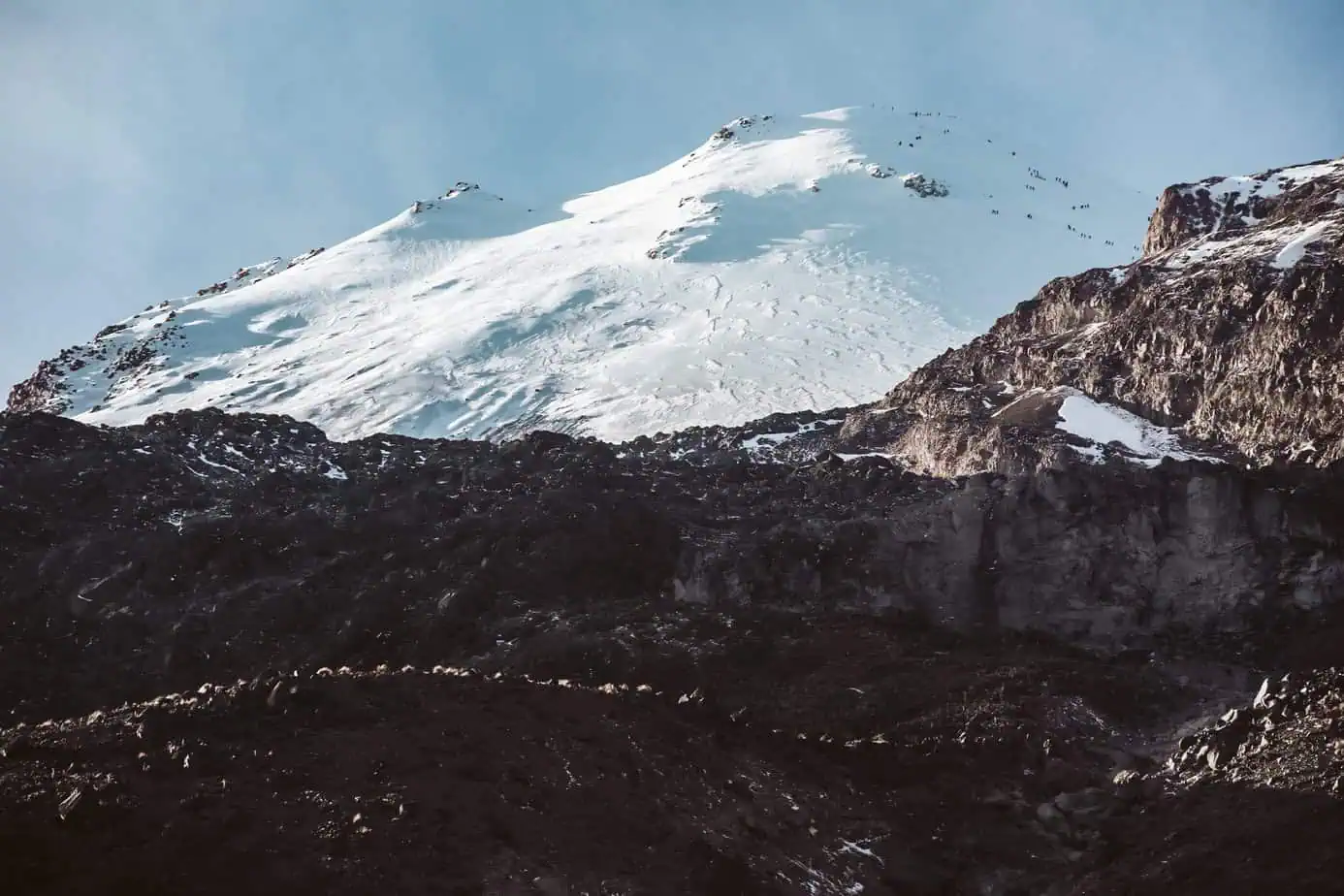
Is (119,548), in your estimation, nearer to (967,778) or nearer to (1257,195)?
(967,778)

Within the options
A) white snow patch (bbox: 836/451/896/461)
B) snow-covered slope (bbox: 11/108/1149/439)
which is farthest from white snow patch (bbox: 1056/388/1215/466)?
snow-covered slope (bbox: 11/108/1149/439)

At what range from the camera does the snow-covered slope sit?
64.8m

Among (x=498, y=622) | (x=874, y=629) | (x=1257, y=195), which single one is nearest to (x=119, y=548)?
(x=498, y=622)

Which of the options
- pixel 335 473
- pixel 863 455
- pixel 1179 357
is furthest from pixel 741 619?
pixel 335 473

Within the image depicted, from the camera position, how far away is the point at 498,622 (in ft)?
111

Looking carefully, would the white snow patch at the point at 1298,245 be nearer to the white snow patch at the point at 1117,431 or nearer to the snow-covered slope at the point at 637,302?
the white snow patch at the point at 1117,431

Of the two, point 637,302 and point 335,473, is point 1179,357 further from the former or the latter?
point 637,302

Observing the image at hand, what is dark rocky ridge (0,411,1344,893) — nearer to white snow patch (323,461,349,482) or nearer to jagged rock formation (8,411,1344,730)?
jagged rock formation (8,411,1344,730)

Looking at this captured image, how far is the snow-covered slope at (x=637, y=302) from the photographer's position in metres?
64.8

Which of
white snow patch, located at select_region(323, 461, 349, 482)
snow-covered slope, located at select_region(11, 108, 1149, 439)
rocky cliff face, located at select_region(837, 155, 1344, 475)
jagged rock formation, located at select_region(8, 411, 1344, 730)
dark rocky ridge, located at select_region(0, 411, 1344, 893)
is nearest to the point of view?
dark rocky ridge, located at select_region(0, 411, 1344, 893)

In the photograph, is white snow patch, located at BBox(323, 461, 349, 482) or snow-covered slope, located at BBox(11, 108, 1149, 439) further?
snow-covered slope, located at BBox(11, 108, 1149, 439)

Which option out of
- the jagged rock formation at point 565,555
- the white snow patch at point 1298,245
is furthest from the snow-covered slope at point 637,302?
the white snow patch at point 1298,245

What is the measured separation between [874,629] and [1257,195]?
96.9 feet

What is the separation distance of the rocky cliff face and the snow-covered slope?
14.3 metres
